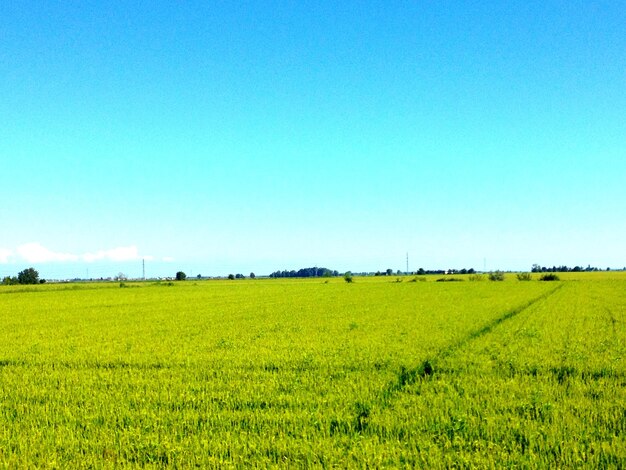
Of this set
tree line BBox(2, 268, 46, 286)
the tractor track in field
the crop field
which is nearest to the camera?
the crop field

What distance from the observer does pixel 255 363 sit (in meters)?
13.8

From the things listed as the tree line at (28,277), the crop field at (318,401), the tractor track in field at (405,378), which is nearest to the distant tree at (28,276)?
the tree line at (28,277)

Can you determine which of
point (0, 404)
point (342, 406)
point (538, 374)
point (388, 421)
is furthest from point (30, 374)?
point (538, 374)

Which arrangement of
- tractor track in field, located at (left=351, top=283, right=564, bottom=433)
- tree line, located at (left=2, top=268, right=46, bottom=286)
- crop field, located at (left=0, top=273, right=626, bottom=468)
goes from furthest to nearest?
1. tree line, located at (left=2, top=268, right=46, bottom=286)
2. tractor track in field, located at (left=351, top=283, right=564, bottom=433)
3. crop field, located at (left=0, top=273, right=626, bottom=468)

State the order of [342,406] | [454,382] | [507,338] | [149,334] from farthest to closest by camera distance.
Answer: [149,334]
[507,338]
[454,382]
[342,406]

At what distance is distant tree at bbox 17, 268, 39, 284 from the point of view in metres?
140

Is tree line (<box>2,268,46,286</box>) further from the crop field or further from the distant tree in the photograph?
the crop field

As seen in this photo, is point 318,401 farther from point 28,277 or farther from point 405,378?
point 28,277

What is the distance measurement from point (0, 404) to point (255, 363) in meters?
6.08

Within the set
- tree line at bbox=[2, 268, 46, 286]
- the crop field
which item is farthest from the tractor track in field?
tree line at bbox=[2, 268, 46, 286]

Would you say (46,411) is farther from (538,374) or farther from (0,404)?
(538,374)

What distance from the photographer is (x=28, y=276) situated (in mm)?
142000

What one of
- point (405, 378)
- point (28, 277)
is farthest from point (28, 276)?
point (405, 378)

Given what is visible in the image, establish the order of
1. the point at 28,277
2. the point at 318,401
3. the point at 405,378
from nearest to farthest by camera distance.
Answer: the point at 318,401
the point at 405,378
the point at 28,277
